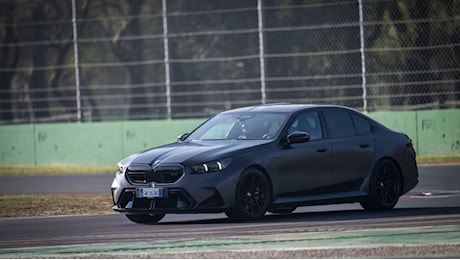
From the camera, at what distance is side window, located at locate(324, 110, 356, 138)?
17.3 m

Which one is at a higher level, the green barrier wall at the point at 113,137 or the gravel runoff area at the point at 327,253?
the gravel runoff area at the point at 327,253

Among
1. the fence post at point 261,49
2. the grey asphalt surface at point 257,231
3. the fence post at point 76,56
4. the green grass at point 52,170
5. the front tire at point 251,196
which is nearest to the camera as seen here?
the grey asphalt surface at point 257,231

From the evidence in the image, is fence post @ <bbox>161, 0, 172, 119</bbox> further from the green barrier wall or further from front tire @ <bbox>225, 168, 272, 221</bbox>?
front tire @ <bbox>225, 168, 272, 221</bbox>

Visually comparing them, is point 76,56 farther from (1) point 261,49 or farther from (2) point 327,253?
(2) point 327,253

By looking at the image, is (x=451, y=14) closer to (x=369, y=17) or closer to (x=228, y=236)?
(x=369, y=17)

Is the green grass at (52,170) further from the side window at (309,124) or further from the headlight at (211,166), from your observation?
the headlight at (211,166)

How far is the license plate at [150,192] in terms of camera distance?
15922mm

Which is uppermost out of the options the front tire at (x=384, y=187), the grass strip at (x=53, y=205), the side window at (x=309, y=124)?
the side window at (x=309, y=124)

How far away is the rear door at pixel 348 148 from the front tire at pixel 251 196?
1297mm

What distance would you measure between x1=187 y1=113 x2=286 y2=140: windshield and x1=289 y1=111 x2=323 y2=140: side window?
0.57 feet

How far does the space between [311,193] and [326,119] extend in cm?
109

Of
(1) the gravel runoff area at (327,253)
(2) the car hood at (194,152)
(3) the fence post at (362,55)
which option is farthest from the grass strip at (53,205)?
(3) the fence post at (362,55)

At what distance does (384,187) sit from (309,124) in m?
1.26

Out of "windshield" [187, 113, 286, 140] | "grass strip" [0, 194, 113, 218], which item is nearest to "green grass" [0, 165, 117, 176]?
"grass strip" [0, 194, 113, 218]
